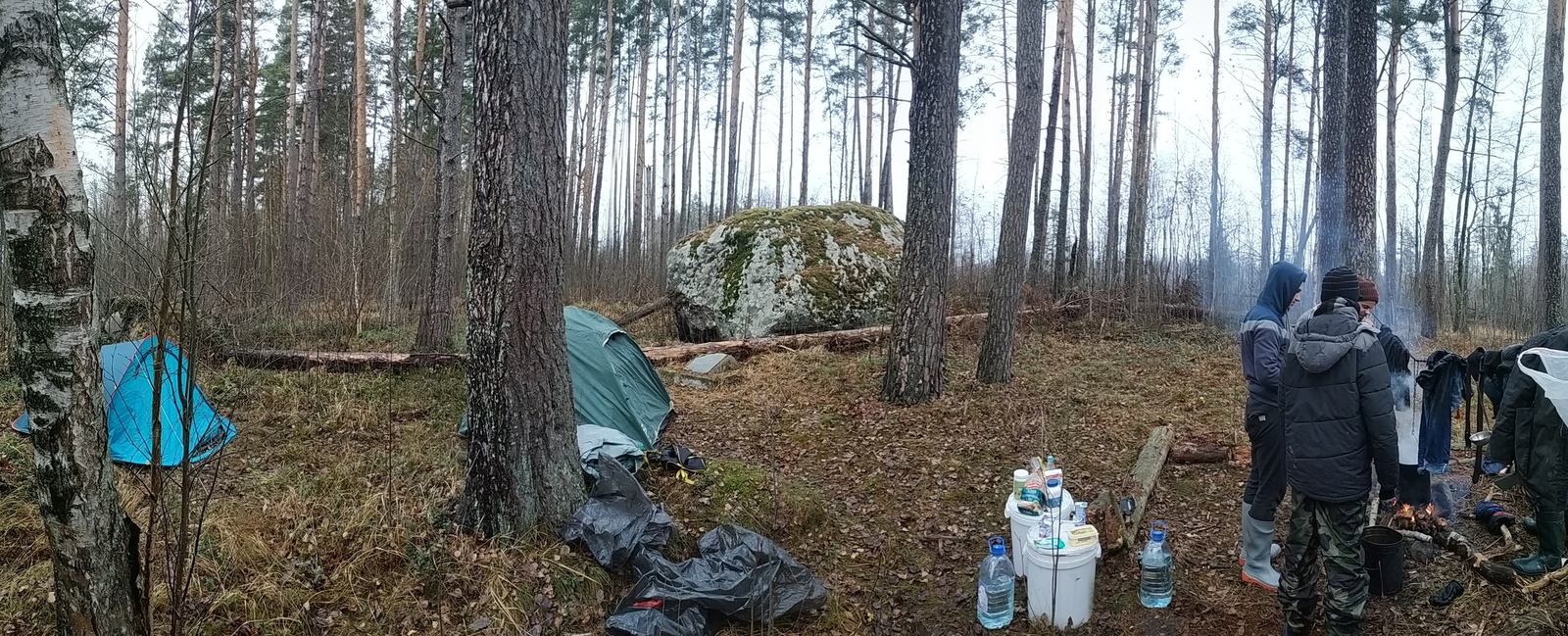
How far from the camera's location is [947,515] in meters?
4.86

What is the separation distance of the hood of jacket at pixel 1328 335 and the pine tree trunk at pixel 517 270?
3460 millimetres

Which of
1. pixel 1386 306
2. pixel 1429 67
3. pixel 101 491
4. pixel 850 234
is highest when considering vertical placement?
pixel 1429 67

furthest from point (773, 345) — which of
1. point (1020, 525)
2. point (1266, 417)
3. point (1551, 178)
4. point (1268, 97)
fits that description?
point (1268, 97)

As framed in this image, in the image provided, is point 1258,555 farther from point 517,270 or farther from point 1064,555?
point 517,270

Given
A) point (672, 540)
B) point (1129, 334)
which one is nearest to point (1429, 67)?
point (1129, 334)

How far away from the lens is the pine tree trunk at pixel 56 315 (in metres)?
2.14

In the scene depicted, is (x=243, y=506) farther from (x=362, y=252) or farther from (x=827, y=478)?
(x=362, y=252)

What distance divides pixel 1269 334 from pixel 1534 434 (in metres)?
1.17

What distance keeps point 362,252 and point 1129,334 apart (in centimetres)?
1077

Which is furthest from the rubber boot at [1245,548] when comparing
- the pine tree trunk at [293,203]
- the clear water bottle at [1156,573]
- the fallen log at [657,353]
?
the pine tree trunk at [293,203]

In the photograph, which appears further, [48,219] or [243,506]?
[243,506]

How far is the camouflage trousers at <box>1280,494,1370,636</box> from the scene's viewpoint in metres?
3.17

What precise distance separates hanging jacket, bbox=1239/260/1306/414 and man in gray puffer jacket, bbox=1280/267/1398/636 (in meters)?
0.47

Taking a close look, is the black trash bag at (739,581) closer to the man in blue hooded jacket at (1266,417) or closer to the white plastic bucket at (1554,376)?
the man in blue hooded jacket at (1266,417)
